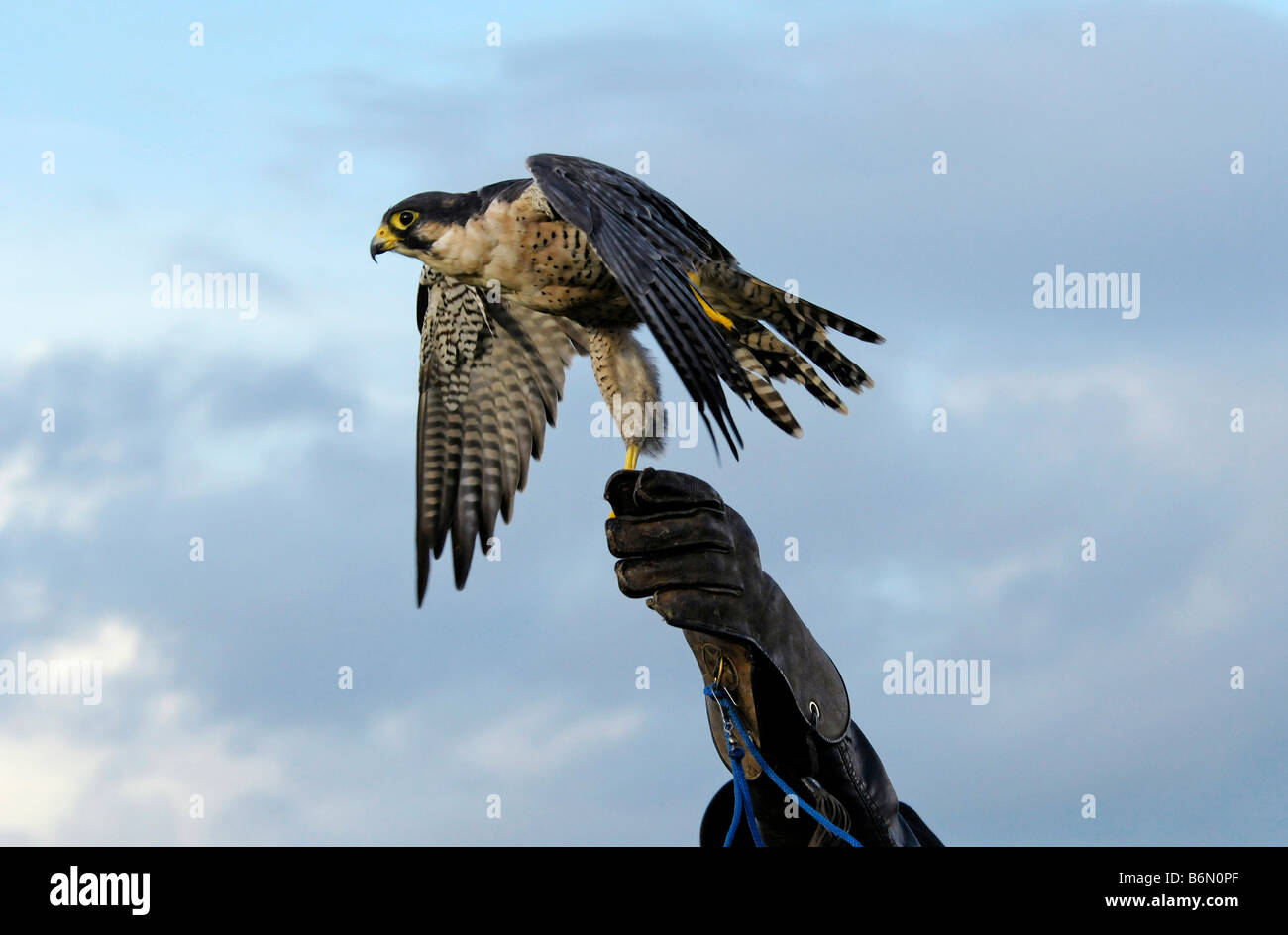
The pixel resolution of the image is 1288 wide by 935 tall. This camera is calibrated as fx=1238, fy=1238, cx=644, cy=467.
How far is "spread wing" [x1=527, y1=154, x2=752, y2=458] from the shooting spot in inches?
182

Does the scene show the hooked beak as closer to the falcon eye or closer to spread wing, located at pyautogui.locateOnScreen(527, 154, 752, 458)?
the falcon eye

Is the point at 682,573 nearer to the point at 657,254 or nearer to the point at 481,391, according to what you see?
the point at 657,254

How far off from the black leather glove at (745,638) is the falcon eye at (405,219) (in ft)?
7.14

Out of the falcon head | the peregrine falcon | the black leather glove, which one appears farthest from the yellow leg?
the falcon head

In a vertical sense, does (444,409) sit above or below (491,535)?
above

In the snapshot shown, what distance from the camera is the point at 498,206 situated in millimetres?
5660

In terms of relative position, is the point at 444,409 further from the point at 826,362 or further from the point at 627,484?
the point at 627,484

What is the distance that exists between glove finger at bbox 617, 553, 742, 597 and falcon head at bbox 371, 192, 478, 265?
2.23 m

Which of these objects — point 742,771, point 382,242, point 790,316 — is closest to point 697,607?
point 742,771

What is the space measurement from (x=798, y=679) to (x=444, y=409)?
299 cm

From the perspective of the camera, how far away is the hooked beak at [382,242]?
19.7 ft

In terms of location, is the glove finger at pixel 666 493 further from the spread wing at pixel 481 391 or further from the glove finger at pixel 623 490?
the spread wing at pixel 481 391
